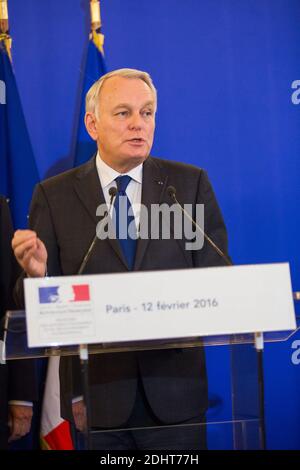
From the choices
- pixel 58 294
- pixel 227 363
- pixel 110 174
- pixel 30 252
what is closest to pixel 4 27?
pixel 110 174

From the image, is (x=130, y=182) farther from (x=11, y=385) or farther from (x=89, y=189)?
(x=11, y=385)

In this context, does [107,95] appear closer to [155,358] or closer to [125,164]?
[125,164]

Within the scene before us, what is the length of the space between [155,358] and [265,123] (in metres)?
1.84

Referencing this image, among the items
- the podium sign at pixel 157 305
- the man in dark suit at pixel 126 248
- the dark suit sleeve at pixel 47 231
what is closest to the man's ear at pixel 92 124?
the man in dark suit at pixel 126 248

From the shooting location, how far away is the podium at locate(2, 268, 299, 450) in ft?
6.10

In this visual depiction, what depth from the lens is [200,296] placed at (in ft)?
5.94

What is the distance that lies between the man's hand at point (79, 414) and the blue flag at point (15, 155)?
1561 millimetres

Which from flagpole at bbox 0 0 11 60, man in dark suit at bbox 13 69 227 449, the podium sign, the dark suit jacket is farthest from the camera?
flagpole at bbox 0 0 11 60

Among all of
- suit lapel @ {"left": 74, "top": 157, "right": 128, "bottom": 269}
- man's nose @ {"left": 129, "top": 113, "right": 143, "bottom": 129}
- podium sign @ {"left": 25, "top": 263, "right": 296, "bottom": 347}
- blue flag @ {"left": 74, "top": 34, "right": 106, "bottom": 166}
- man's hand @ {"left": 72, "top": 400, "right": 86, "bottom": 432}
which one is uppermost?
blue flag @ {"left": 74, "top": 34, "right": 106, "bottom": 166}

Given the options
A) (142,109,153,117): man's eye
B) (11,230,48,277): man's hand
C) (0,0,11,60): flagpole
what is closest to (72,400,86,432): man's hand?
(11,230,48,277): man's hand

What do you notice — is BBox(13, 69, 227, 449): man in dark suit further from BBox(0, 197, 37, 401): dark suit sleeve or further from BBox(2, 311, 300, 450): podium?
BBox(0, 197, 37, 401): dark suit sleeve

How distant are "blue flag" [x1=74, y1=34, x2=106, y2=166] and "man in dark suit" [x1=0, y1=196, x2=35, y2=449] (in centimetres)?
62

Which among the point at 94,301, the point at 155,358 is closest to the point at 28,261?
the point at 94,301

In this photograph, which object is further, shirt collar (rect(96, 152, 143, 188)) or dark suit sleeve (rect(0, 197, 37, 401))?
dark suit sleeve (rect(0, 197, 37, 401))
